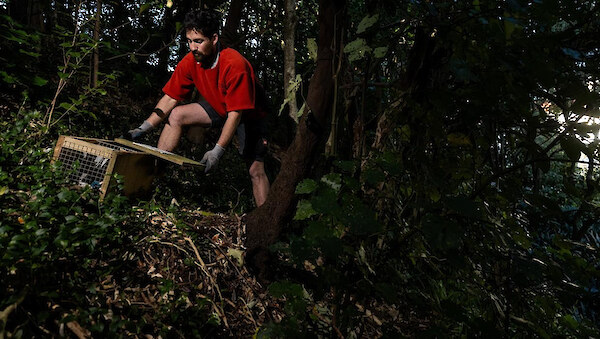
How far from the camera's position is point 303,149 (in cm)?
228

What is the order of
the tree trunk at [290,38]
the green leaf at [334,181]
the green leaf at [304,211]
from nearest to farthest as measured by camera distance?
the green leaf at [334,181] → the green leaf at [304,211] → the tree trunk at [290,38]

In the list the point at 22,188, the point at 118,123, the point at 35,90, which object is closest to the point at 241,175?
the point at 118,123

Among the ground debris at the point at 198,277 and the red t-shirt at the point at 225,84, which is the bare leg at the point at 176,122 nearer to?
the red t-shirt at the point at 225,84

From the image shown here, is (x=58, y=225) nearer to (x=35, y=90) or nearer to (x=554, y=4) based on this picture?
(x=554, y=4)

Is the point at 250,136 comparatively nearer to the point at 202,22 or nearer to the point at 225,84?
the point at 225,84

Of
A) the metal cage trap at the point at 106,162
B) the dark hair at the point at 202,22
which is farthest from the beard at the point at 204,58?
the metal cage trap at the point at 106,162

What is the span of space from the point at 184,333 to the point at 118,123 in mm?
4101

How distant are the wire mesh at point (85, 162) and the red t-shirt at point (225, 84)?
41.8 inches

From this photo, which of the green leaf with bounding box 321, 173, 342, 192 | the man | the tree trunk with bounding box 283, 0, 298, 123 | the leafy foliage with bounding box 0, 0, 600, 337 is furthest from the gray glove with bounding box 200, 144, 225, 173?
the tree trunk with bounding box 283, 0, 298, 123

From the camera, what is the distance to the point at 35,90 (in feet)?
13.6

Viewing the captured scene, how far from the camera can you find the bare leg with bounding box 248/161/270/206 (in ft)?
10.4

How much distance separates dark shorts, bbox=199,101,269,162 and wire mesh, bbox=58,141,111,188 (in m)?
1.10

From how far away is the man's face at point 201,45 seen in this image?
299cm

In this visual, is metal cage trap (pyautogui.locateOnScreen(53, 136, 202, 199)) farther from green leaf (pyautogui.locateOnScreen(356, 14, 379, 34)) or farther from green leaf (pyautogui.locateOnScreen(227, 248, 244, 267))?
green leaf (pyautogui.locateOnScreen(356, 14, 379, 34))
